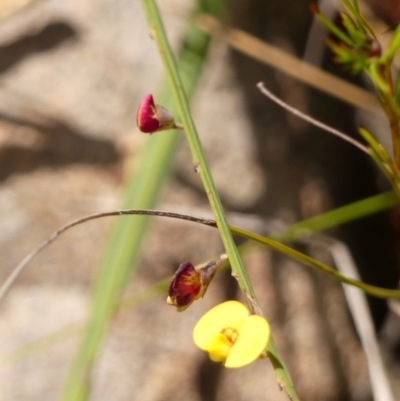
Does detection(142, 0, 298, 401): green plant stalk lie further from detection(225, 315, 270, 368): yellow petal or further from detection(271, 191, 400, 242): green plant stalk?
detection(271, 191, 400, 242): green plant stalk

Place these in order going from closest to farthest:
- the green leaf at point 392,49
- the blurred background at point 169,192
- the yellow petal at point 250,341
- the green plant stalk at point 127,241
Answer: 1. the yellow petal at point 250,341
2. the green leaf at point 392,49
3. the green plant stalk at point 127,241
4. the blurred background at point 169,192

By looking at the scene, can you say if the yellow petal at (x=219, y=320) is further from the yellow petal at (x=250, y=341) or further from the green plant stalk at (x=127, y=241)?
the green plant stalk at (x=127, y=241)

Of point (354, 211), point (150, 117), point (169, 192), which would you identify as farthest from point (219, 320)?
point (169, 192)

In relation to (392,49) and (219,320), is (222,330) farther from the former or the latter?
(392,49)

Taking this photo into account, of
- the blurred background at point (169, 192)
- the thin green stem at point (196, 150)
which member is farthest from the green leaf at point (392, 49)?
the blurred background at point (169, 192)

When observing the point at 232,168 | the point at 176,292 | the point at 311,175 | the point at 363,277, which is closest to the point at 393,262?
the point at 363,277

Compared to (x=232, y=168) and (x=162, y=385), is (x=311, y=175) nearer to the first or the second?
(x=232, y=168)
